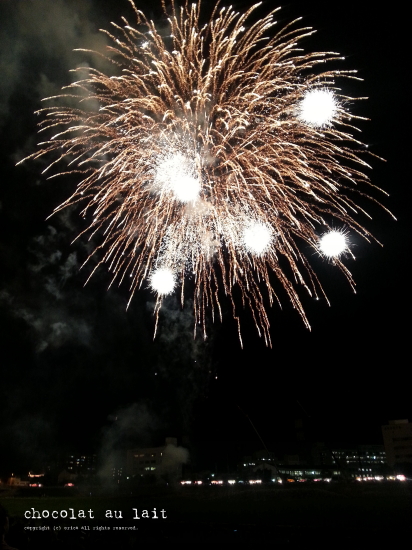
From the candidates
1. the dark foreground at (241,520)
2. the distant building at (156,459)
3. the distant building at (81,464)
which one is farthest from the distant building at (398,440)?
the distant building at (81,464)

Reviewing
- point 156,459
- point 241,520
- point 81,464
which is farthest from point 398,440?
point 81,464

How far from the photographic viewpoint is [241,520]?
20.0m

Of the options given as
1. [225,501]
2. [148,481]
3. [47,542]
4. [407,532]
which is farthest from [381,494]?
[148,481]

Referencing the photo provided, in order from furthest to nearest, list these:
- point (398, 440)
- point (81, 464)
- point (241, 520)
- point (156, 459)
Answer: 1. point (81, 464)
2. point (156, 459)
3. point (398, 440)
4. point (241, 520)

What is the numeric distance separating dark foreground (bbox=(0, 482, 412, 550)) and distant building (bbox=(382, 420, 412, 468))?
32987 millimetres

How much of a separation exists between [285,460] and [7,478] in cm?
3375

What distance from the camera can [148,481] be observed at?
44.7m

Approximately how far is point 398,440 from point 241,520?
41543 millimetres

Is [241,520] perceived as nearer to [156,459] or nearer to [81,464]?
[156,459]

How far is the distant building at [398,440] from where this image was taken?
5266 centimetres

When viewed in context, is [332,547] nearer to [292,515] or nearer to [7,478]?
[292,515]

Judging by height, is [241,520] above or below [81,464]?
below

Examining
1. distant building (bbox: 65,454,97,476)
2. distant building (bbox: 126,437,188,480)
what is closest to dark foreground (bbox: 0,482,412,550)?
distant building (bbox: 126,437,188,480)

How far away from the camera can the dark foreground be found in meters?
10.6
